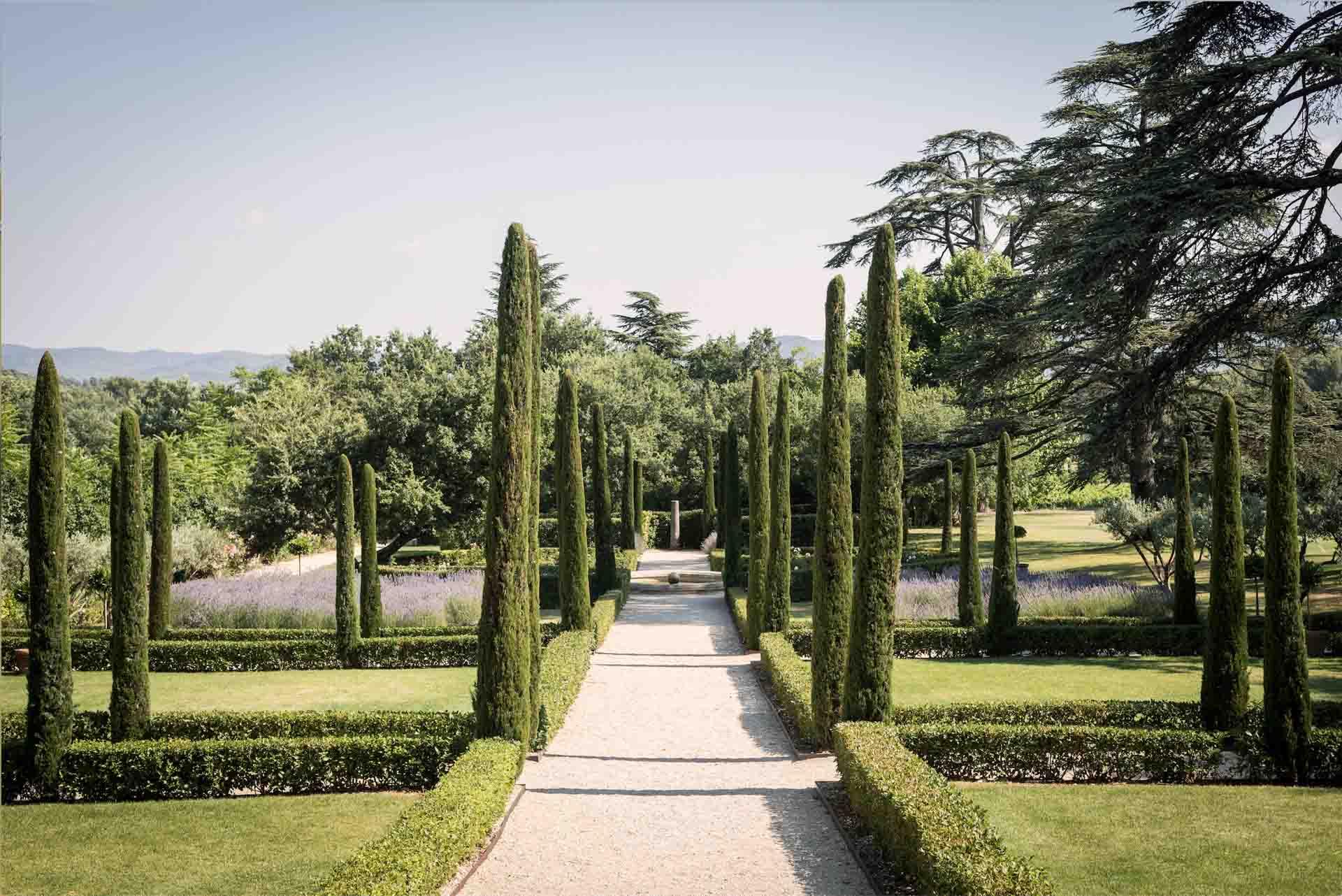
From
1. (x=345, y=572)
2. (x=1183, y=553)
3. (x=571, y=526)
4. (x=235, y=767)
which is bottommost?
(x=235, y=767)

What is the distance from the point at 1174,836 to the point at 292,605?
17.3 m

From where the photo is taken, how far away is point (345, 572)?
17.1 metres

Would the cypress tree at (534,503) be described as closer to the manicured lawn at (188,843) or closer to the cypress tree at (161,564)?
the manicured lawn at (188,843)

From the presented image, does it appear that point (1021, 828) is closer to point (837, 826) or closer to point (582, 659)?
point (837, 826)

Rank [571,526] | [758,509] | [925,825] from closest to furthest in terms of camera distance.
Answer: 1. [925,825]
2. [571,526]
3. [758,509]

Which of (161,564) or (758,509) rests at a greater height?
(758,509)

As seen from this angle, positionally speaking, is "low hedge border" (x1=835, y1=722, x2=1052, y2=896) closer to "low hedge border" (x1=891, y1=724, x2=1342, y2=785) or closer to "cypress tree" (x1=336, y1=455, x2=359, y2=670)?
"low hedge border" (x1=891, y1=724, x2=1342, y2=785)

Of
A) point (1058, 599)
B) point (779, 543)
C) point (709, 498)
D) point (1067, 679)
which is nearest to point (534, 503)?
point (779, 543)

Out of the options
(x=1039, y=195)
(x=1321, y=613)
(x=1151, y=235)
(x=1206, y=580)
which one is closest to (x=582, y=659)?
(x=1151, y=235)

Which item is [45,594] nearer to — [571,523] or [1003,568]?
[571,523]

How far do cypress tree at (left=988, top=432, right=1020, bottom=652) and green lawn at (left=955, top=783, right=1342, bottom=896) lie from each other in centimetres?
818

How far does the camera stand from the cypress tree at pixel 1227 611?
11.0m

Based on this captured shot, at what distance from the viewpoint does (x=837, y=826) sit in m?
9.16

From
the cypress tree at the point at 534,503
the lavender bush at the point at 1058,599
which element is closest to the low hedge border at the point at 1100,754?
the cypress tree at the point at 534,503
